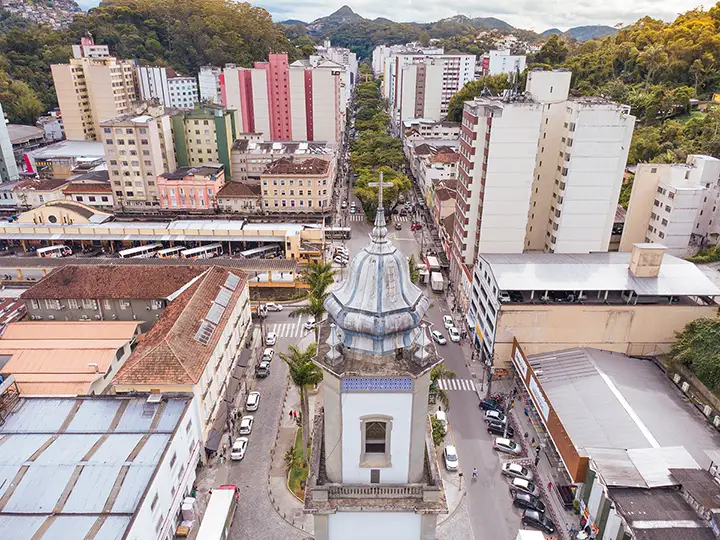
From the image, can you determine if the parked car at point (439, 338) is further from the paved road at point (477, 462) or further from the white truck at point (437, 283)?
the white truck at point (437, 283)

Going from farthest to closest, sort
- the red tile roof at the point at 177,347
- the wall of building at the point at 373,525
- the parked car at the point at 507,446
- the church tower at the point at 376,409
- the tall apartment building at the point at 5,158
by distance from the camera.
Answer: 1. the tall apartment building at the point at 5,158
2. the parked car at the point at 507,446
3. the red tile roof at the point at 177,347
4. the wall of building at the point at 373,525
5. the church tower at the point at 376,409

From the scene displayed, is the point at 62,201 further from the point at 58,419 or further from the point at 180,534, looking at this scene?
the point at 180,534

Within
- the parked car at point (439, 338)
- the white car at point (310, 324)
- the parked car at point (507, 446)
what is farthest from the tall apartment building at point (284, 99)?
the parked car at point (507, 446)

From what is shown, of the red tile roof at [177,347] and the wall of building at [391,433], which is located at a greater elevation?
the wall of building at [391,433]

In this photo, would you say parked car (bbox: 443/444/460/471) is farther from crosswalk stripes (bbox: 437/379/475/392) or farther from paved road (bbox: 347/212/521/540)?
crosswalk stripes (bbox: 437/379/475/392)

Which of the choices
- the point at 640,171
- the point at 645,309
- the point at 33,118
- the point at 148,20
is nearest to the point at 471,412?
the point at 645,309

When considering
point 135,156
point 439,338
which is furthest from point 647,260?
point 135,156

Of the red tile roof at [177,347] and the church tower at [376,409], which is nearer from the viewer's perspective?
the church tower at [376,409]
